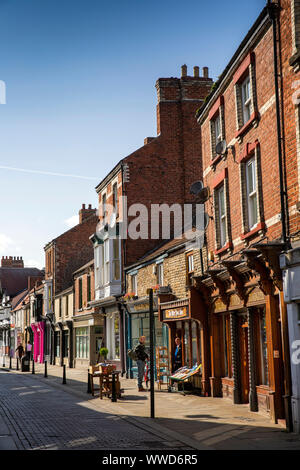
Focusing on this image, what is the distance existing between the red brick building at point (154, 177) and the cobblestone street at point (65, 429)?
11.3 m

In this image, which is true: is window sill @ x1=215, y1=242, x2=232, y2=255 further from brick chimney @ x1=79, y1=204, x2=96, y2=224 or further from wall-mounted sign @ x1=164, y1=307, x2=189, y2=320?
brick chimney @ x1=79, y1=204, x2=96, y2=224

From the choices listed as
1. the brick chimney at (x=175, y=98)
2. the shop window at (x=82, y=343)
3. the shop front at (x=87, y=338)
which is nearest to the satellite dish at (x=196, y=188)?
the brick chimney at (x=175, y=98)

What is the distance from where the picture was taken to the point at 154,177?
29.0 metres

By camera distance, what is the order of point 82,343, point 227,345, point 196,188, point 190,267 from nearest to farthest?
point 227,345 → point 196,188 → point 190,267 → point 82,343

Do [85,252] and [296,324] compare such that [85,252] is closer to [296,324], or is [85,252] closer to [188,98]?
[188,98]

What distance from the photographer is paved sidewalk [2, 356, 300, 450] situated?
1010 centimetres

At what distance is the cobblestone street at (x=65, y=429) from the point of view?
9992 millimetres

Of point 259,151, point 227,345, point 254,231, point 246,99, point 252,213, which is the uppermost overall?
point 246,99

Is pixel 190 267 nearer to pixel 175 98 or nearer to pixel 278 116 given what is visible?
pixel 278 116

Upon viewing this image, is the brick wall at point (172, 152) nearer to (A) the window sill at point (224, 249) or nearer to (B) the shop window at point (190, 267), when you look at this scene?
(B) the shop window at point (190, 267)

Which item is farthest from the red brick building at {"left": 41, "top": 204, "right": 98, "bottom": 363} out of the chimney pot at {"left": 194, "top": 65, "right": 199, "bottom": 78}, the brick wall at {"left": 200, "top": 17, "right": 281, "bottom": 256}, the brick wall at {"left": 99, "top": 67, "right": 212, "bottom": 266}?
the brick wall at {"left": 200, "top": 17, "right": 281, "bottom": 256}

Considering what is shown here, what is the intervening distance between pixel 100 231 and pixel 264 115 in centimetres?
1822

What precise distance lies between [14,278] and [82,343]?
4504 centimetres

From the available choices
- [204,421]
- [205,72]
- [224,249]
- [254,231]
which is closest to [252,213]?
[254,231]
